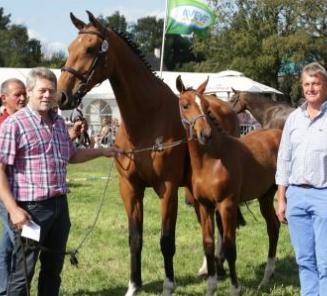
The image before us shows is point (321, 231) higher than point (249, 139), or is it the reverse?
point (249, 139)

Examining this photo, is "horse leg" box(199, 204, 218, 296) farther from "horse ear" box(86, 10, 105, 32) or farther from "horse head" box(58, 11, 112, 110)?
"horse ear" box(86, 10, 105, 32)

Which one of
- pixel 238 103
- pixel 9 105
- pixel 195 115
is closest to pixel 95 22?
pixel 9 105

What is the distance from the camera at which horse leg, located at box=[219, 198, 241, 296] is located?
16.2ft

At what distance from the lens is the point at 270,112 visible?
38.7 feet

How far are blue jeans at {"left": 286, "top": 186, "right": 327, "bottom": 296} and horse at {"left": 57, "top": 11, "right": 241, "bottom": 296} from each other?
1267 mm

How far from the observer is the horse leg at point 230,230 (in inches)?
195

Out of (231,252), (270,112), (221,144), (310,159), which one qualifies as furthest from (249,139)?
(270,112)

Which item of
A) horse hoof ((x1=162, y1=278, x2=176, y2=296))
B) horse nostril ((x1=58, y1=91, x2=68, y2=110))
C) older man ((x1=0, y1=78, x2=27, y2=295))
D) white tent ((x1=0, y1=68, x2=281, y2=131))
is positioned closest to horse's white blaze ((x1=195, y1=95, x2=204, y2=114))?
horse nostril ((x1=58, y1=91, x2=68, y2=110))

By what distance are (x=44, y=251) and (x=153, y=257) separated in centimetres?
289

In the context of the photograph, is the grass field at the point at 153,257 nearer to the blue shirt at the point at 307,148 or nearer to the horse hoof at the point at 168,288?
the horse hoof at the point at 168,288

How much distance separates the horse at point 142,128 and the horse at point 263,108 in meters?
6.68

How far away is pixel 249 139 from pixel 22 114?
3.21 meters

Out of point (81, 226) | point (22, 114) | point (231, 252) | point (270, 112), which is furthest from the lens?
point (270, 112)

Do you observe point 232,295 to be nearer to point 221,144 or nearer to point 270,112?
point 221,144
